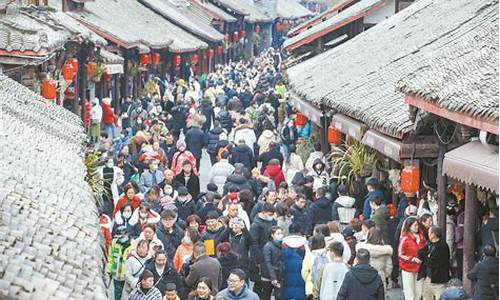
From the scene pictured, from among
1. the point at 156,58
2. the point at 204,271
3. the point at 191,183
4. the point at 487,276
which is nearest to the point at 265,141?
the point at 191,183

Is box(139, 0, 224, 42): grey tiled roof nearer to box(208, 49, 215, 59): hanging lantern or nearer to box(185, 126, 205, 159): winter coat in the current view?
box(208, 49, 215, 59): hanging lantern

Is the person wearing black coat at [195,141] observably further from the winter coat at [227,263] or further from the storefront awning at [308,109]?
the winter coat at [227,263]

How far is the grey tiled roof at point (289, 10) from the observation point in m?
91.3

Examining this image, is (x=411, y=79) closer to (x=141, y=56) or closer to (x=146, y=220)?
(x=146, y=220)

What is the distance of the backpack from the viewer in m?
15.3

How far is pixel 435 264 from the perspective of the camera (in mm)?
15812

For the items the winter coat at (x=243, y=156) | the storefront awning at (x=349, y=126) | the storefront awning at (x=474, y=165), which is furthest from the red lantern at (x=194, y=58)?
the storefront awning at (x=474, y=165)

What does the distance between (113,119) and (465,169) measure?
20.4m

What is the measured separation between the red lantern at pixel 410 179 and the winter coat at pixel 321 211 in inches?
73.3

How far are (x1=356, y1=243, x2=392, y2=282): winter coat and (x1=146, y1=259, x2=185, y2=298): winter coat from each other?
2.45 meters

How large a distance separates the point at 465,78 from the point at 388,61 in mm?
8408

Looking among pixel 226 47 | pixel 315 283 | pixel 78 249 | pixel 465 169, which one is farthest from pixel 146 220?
pixel 226 47

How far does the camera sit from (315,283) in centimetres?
1534

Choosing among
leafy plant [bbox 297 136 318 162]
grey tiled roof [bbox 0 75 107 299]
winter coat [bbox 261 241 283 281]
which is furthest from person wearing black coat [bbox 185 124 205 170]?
grey tiled roof [bbox 0 75 107 299]
